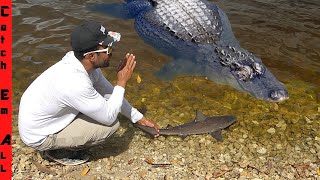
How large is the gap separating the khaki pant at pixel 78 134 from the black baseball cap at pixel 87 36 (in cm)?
83

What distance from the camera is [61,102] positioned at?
3863mm

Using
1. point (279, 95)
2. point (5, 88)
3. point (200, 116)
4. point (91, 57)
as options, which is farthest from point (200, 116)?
point (5, 88)

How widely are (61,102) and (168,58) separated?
12.5 feet

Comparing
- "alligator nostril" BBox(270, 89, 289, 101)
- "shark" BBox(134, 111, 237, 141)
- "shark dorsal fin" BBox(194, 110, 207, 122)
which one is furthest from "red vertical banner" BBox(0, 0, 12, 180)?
"alligator nostril" BBox(270, 89, 289, 101)

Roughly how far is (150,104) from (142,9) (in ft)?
12.3

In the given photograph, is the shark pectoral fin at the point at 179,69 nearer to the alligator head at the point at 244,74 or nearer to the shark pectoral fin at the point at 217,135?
the alligator head at the point at 244,74

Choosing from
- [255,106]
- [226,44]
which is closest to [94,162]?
[255,106]

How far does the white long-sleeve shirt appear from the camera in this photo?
376cm

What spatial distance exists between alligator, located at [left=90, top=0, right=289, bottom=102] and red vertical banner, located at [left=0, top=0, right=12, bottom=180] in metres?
1.96

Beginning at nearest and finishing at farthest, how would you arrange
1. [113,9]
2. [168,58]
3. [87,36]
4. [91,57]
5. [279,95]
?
[87,36]
[91,57]
[279,95]
[168,58]
[113,9]

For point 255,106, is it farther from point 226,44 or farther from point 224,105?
point 226,44

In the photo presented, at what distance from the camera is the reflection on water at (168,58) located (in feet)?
20.4

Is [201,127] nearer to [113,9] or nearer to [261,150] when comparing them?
[261,150]

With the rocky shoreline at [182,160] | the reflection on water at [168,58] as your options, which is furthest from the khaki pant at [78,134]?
the reflection on water at [168,58]
